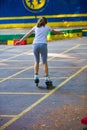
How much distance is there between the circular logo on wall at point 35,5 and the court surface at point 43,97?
17.1 metres

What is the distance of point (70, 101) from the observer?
9062mm

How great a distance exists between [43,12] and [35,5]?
A: 0.84 m

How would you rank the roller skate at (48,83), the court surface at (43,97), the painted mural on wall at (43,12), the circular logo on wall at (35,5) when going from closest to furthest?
1. the court surface at (43,97)
2. the roller skate at (48,83)
3. the painted mural on wall at (43,12)
4. the circular logo on wall at (35,5)

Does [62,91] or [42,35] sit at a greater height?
[42,35]

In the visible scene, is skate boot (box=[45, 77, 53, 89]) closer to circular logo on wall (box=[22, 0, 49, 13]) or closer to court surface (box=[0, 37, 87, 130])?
court surface (box=[0, 37, 87, 130])

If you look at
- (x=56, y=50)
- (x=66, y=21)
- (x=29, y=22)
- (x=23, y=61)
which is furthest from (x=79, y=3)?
(x=23, y=61)

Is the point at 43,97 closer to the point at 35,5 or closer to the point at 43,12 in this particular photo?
the point at 43,12

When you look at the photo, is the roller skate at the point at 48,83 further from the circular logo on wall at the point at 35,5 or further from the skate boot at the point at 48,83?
the circular logo on wall at the point at 35,5

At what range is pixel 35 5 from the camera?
33031mm

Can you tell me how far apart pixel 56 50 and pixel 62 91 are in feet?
32.4

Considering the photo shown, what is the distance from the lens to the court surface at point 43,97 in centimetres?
746

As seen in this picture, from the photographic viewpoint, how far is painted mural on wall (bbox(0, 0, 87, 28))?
32219 mm

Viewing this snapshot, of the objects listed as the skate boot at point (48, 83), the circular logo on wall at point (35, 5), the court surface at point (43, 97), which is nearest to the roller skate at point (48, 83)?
the skate boot at point (48, 83)

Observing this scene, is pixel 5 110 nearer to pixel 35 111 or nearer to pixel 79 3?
pixel 35 111
